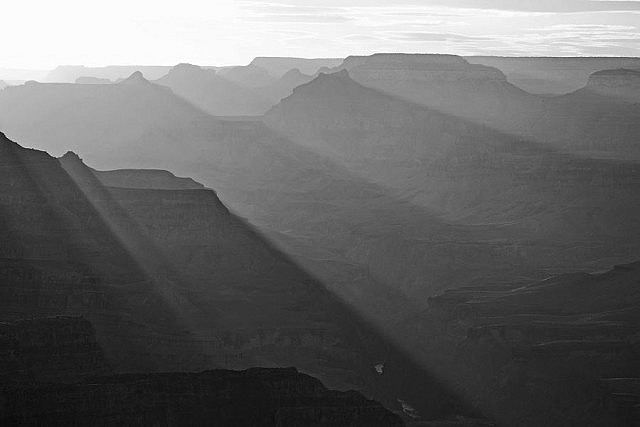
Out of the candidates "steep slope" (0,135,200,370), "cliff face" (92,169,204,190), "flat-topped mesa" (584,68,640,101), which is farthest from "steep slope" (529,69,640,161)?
"steep slope" (0,135,200,370)

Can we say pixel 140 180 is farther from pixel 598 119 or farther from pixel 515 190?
pixel 598 119

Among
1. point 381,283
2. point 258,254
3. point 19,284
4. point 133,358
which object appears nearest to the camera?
point 133,358

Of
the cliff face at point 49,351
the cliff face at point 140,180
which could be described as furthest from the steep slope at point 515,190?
the cliff face at point 49,351

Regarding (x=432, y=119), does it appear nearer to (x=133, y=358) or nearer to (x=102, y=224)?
(x=102, y=224)

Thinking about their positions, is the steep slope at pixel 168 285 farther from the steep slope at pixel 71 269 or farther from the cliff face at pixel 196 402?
the cliff face at pixel 196 402

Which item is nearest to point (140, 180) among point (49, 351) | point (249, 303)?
point (249, 303)

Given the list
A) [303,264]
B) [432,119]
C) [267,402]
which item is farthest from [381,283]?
[432,119]
